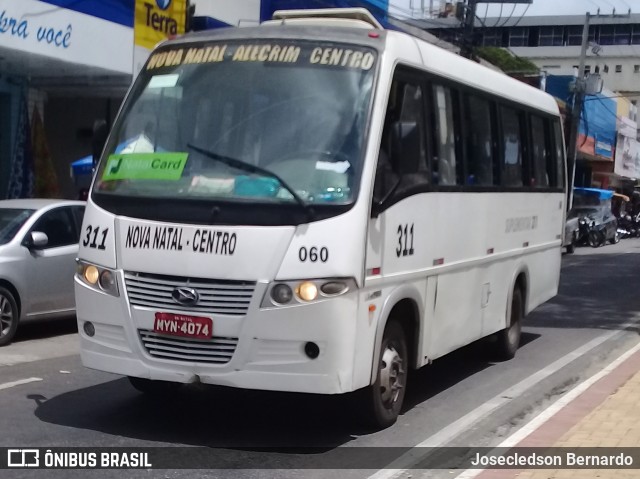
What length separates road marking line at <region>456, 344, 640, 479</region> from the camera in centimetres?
666

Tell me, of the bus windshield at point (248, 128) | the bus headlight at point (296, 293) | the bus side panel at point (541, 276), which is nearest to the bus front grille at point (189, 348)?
the bus headlight at point (296, 293)

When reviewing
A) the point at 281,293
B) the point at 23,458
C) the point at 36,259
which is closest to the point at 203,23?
the point at 36,259

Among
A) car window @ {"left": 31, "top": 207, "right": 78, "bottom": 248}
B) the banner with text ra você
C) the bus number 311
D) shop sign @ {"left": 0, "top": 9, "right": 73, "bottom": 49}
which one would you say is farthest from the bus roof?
the banner with text ra você

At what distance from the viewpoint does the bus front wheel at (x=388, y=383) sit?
24.4ft

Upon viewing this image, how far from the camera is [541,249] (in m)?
12.3

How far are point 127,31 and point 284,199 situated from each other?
13.1m

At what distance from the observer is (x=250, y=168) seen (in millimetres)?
7012

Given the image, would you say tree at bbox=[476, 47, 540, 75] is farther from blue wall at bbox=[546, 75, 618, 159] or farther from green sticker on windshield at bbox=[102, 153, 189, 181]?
green sticker on windshield at bbox=[102, 153, 189, 181]

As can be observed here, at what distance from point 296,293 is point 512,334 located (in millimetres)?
5421

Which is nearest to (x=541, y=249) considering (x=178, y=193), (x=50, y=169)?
(x=178, y=193)

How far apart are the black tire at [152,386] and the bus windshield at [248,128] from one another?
1665 mm

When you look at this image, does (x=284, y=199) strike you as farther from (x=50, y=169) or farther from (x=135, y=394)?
(x=50, y=169)

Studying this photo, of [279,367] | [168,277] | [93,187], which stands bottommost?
[279,367]

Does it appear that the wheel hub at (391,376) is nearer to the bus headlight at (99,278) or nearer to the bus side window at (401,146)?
the bus side window at (401,146)
